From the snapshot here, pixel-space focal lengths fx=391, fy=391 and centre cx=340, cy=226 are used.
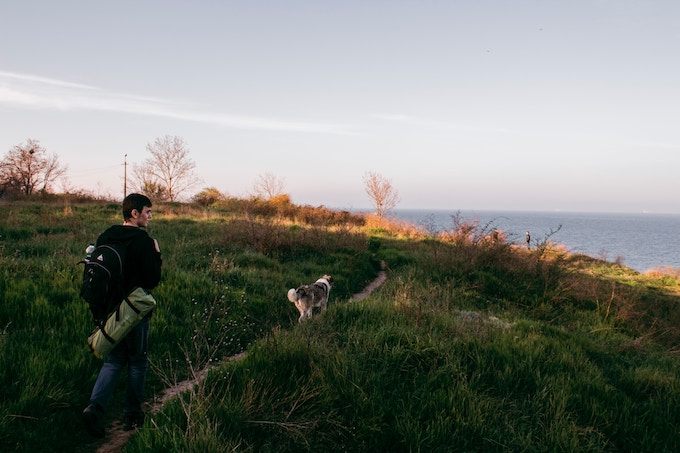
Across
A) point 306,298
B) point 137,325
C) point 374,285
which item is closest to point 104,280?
point 137,325

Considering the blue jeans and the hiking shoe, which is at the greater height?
the blue jeans

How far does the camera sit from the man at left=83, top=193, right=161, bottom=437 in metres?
4.06

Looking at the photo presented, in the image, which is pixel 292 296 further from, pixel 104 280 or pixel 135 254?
pixel 104 280

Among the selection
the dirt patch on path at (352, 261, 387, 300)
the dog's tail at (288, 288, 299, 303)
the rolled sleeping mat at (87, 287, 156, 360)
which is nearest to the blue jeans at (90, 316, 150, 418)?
the rolled sleeping mat at (87, 287, 156, 360)

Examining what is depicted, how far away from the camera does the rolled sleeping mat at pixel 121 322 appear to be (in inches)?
156

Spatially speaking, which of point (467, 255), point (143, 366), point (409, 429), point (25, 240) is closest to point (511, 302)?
point (467, 255)

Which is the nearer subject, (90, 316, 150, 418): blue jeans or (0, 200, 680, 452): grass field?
(0, 200, 680, 452): grass field

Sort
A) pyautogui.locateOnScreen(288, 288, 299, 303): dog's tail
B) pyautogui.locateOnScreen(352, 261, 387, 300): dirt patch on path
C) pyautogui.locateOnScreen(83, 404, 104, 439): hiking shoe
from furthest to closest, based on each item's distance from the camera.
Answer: pyautogui.locateOnScreen(352, 261, 387, 300): dirt patch on path, pyautogui.locateOnScreen(288, 288, 299, 303): dog's tail, pyautogui.locateOnScreen(83, 404, 104, 439): hiking shoe

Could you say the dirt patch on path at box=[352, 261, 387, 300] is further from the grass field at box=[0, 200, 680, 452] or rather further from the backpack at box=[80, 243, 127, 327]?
the backpack at box=[80, 243, 127, 327]

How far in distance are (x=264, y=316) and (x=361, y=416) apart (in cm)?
441

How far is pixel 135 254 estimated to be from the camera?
410 centimetres

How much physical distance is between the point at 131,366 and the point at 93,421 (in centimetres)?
58

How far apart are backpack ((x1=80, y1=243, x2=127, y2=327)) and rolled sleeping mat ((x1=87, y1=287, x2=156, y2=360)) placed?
0.10 meters

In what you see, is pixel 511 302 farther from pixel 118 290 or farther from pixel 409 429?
pixel 118 290
